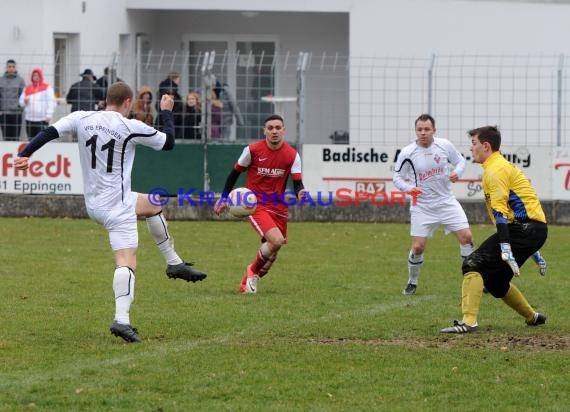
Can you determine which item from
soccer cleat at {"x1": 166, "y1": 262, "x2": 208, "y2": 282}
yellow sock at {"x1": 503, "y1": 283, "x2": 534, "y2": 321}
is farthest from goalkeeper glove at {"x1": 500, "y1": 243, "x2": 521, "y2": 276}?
soccer cleat at {"x1": 166, "y1": 262, "x2": 208, "y2": 282}

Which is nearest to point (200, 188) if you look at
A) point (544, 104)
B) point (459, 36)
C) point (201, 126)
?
point (201, 126)

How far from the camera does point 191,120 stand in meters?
21.7

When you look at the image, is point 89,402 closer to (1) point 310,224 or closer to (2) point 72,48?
(1) point 310,224

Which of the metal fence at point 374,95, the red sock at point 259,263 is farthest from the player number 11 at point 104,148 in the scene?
the metal fence at point 374,95

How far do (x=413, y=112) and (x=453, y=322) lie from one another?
12108mm

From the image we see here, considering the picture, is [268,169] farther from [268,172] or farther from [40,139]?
[40,139]

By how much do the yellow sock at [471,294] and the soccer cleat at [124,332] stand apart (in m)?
2.64

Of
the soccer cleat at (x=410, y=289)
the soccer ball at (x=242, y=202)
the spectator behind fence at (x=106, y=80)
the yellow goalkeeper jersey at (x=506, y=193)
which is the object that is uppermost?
the spectator behind fence at (x=106, y=80)

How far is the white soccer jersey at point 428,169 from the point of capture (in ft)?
44.6

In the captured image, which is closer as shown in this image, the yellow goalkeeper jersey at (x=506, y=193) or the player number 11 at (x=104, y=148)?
the player number 11 at (x=104, y=148)

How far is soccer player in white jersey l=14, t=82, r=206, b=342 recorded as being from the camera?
9.80 m

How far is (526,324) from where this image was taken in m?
11.0

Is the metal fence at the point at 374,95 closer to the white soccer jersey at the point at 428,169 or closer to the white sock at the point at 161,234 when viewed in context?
the white soccer jersey at the point at 428,169

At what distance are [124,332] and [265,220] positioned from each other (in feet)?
12.6
